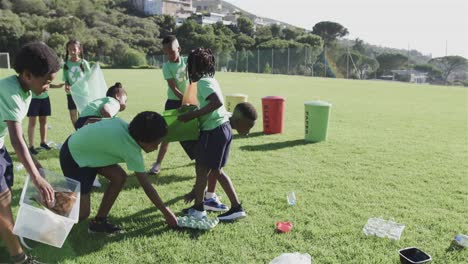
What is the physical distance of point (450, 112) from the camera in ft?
45.9

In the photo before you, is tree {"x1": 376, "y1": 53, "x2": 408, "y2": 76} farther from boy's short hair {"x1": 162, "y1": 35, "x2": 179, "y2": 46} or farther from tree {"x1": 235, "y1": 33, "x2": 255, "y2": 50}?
boy's short hair {"x1": 162, "y1": 35, "x2": 179, "y2": 46}

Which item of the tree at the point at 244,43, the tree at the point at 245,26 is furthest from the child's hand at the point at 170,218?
the tree at the point at 245,26

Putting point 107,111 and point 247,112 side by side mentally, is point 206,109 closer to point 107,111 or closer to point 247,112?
point 247,112

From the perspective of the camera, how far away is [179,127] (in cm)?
378

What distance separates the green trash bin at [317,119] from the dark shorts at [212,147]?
4.15m

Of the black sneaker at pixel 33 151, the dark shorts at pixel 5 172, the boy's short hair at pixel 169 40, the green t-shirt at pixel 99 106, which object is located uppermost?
the boy's short hair at pixel 169 40

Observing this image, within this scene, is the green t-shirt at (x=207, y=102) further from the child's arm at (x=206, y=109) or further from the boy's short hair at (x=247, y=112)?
the boy's short hair at (x=247, y=112)

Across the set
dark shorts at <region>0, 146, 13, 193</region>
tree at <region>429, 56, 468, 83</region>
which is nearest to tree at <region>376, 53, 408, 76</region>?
tree at <region>429, 56, 468, 83</region>

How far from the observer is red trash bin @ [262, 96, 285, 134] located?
8.49 m

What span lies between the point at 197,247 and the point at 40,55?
185 cm

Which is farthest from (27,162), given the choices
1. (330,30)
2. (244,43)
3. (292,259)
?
(330,30)

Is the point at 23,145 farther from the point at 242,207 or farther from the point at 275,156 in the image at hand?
the point at 275,156

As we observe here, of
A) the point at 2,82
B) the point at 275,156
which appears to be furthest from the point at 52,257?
the point at 275,156

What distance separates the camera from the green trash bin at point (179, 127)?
3.69 metres
